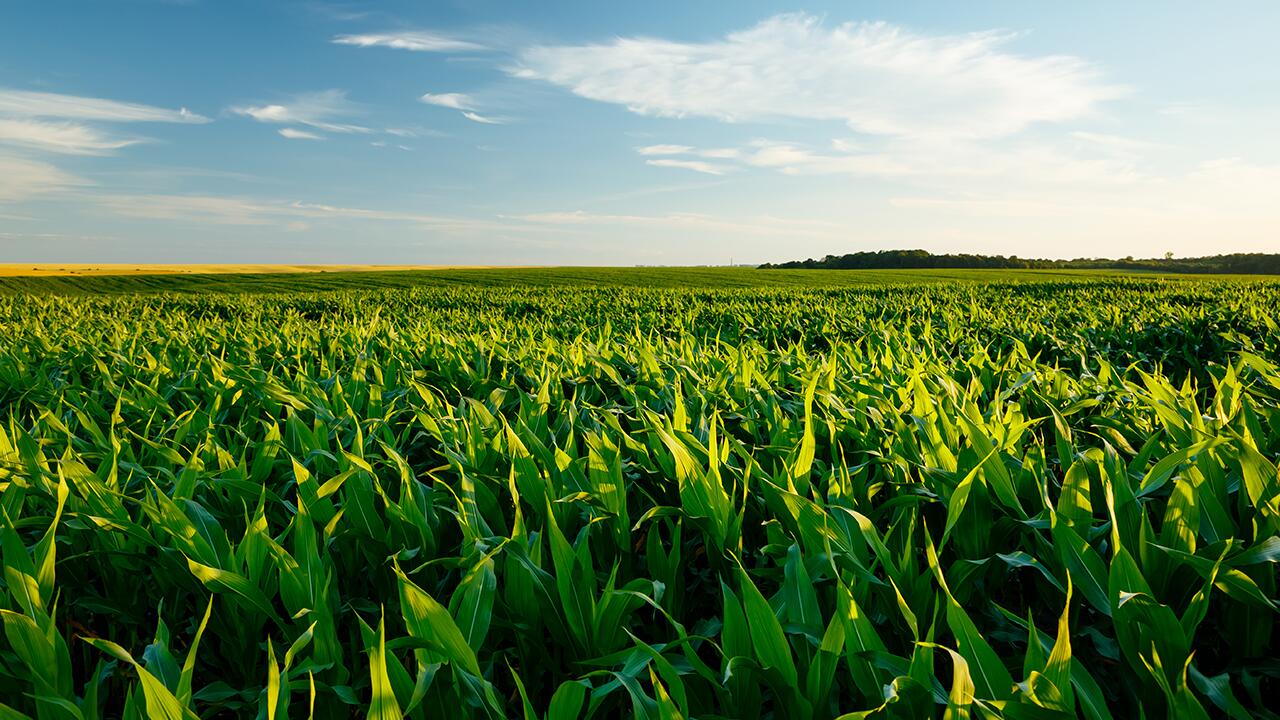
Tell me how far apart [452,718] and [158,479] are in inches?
66.4

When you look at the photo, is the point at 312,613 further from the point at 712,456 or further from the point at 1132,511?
the point at 1132,511

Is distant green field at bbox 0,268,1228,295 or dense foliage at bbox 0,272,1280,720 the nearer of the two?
dense foliage at bbox 0,272,1280,720

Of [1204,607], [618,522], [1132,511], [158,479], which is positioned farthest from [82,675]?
[1132,511]

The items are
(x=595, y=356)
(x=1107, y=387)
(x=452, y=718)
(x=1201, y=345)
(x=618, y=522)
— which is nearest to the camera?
(x=452, y=718)

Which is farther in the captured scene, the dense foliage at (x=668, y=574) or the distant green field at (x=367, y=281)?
the distant green field at (x=367, y=281)

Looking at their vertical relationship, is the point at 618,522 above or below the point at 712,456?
below

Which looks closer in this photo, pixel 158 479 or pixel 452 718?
pixel 452 718

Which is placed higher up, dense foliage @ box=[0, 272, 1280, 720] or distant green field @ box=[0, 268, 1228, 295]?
distant green field @ box=[0, 268, 1228, 295]

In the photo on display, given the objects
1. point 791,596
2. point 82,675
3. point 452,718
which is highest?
point 791,596

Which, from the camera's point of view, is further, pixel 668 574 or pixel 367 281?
pixel 367 281

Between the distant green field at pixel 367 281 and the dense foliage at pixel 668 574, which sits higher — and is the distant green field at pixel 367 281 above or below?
above

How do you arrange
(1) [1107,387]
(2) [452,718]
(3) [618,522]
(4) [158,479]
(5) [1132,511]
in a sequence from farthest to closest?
(1) [1107,387] → (4) [158,479] → (3) [618,522] → (5) [1132,511] → (2) [452,718]

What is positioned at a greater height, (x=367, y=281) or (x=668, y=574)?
(x=367, y=281)

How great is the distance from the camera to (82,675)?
173cm
